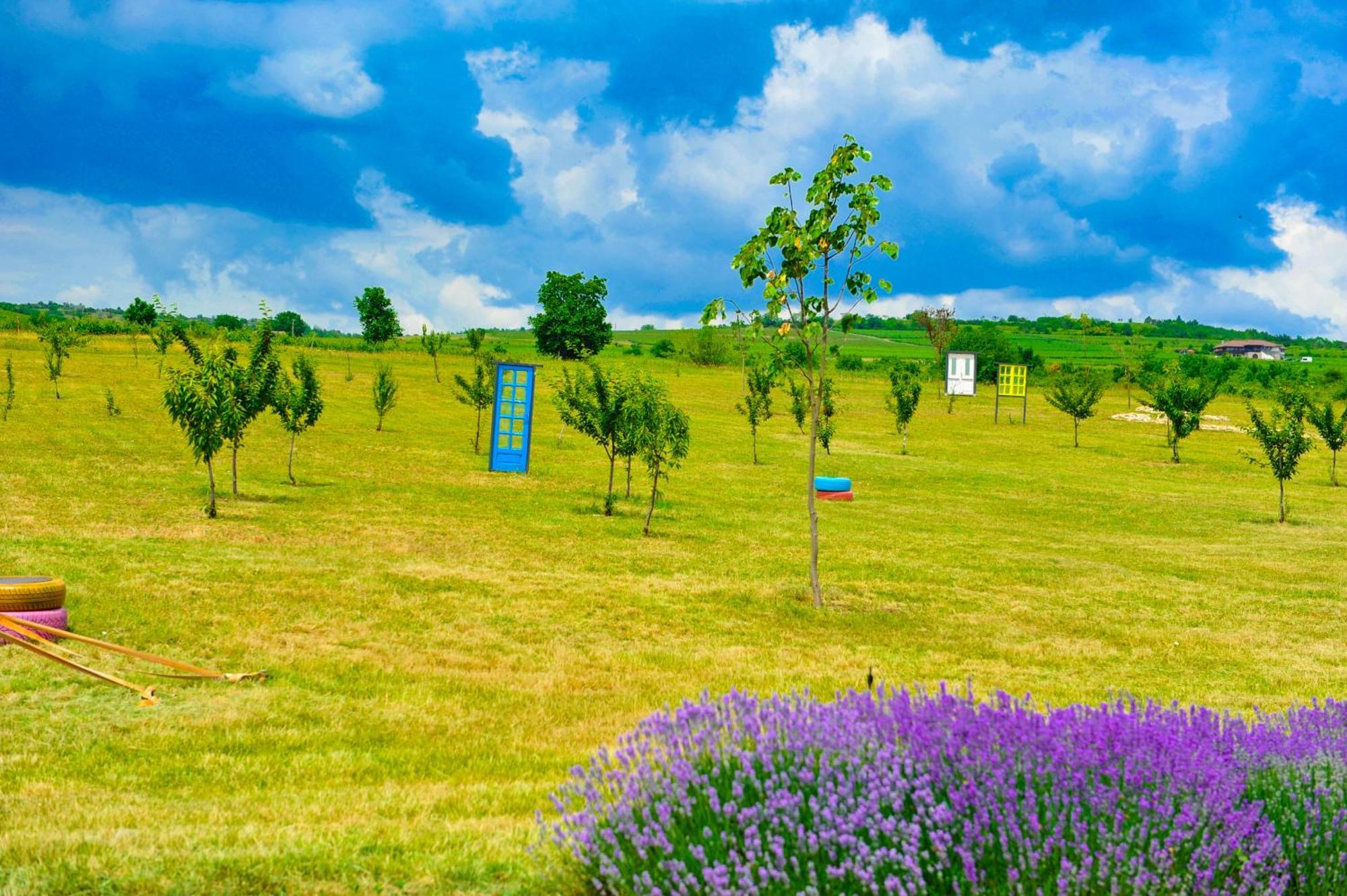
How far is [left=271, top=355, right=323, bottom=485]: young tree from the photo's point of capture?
31.0m

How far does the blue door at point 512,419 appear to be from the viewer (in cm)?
3925

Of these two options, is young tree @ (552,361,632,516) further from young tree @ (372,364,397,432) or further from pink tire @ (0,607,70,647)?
young tree @ (372,364,397,432)

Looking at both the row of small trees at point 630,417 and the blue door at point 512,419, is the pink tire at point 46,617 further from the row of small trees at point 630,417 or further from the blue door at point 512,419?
the blue door at point 512,419

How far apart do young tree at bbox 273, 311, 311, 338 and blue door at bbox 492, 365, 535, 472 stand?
262ft

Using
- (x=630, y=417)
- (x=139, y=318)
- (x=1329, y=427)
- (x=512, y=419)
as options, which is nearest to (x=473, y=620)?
(x=630, y=417)

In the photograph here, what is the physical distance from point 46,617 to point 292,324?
10620cm

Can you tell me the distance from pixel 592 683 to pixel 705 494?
23373mm

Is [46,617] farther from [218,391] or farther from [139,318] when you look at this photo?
[139,318]

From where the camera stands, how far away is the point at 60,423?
4134 cm

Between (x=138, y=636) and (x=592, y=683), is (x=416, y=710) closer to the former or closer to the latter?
(x=592, y=683)

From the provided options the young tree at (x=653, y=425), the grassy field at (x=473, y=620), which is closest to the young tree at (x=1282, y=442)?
the grassy field at (x=473, y=620)

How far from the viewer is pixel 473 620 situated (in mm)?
16391

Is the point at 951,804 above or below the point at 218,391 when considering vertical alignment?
below

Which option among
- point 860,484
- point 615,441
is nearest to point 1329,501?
point 860,484
